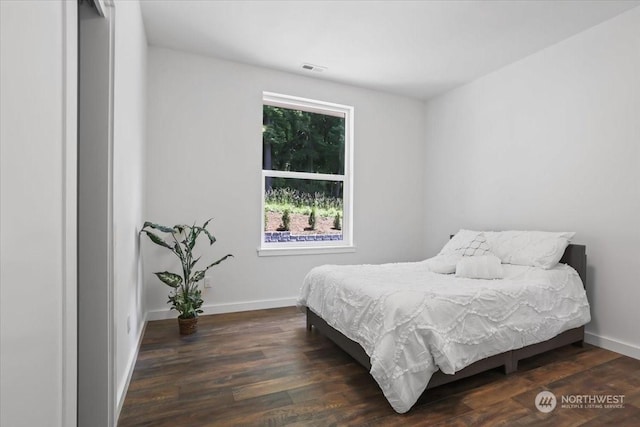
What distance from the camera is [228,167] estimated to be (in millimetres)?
3756

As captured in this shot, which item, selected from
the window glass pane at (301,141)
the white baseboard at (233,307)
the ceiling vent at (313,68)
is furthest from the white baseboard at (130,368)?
the ceiling vent at (313,68)

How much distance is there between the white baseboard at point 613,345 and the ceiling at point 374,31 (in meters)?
2.75

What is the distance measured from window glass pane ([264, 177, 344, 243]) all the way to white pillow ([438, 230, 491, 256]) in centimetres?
152

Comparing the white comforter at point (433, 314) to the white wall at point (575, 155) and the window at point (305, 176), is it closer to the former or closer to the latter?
the white wall at point (575, 155)

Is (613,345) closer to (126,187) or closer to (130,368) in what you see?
(130,368)

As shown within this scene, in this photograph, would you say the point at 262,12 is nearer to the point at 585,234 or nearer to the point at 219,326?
the point at 219,326

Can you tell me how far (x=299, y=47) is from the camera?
340 centimetres

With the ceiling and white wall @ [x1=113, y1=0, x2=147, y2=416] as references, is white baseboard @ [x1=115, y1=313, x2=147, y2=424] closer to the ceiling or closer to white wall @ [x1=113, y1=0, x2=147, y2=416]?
white wall @ [x1=113, y1=0, x2=147, y2=416]

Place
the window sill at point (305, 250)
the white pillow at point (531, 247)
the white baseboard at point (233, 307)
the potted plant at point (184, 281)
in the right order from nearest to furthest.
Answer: the white pillow at point (531, 247)
the potted plant at point (184, 281)
the white baseboard at point (233, 307)
the window sill at point (305, 250)

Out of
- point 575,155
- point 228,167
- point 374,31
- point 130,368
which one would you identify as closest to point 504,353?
point 575,155

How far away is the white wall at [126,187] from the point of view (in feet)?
5.80

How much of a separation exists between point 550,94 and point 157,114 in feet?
13.2

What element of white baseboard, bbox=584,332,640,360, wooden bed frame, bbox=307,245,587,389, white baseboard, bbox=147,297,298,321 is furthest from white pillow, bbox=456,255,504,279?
white baseboard, bbox=147,297,298,321

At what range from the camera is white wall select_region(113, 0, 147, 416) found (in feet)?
5.80
